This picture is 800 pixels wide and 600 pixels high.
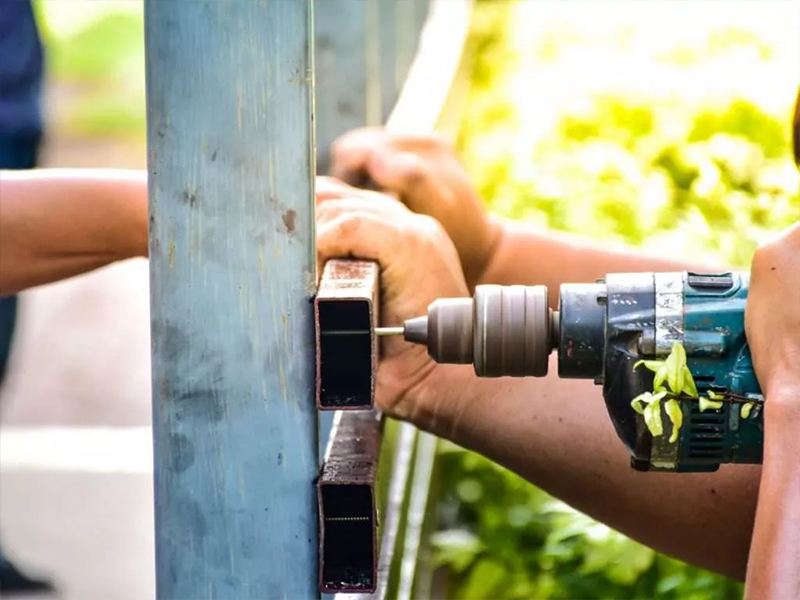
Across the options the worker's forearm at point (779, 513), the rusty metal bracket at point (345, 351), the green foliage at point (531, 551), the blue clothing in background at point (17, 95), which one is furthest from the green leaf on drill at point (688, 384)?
the blue clothing in background at point (17, 95)

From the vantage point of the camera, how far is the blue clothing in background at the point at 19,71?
6457 mm

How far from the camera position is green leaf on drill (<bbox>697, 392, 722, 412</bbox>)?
1.68 metres

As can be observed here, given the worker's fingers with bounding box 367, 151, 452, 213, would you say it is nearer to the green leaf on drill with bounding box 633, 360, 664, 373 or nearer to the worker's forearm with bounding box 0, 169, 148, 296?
the worker's forearm with bounding box 0, 169, 148, 296

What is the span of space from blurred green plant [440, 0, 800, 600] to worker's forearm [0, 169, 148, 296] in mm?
1872

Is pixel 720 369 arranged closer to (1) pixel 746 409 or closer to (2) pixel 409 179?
(1) pixel 746 409

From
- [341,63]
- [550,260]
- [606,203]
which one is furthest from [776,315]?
[606,203]

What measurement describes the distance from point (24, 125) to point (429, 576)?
4363 mm

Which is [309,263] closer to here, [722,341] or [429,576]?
[722,341]

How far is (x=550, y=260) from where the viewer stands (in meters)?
3.04

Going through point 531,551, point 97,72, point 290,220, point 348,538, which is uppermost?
point 290,220

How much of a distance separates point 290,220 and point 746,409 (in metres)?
0.62

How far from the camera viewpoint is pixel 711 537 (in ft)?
7.70

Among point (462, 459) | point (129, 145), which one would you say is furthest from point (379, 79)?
point (129, 145)

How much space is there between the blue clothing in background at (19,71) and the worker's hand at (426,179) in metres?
3.98
